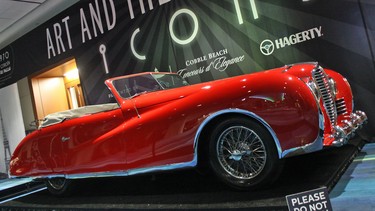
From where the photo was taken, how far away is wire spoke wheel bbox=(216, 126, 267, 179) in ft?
7.25

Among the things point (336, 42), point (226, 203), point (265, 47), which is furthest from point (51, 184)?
point (336, 42)

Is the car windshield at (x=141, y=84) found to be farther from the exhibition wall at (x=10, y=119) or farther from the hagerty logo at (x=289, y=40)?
the exhibition wall at (x=10, y=119)

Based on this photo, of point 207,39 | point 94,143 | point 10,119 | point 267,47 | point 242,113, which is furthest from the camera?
point 10,119

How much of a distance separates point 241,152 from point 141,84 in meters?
1.43

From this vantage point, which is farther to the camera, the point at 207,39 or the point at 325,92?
the point at 207,39

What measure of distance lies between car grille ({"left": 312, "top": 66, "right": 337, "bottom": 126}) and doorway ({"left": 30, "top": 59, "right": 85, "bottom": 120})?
676 centimetres

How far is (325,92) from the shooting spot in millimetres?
2484

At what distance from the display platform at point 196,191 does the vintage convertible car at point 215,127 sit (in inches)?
6.8

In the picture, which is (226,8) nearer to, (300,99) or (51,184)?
(300,99)

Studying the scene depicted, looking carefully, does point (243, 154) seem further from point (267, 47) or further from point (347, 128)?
point (267, 47)

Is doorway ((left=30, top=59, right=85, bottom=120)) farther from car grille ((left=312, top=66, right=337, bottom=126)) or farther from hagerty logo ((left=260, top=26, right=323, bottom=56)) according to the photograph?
Answer: car grille ((left=312, top=66, right=337, bottom=126))

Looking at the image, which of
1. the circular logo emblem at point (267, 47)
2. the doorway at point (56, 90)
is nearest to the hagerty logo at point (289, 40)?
the circular logo emblem at point (267, 47)

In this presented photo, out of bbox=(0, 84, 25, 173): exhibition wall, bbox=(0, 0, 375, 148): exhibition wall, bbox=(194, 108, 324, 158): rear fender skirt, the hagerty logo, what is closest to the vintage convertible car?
bbox=(194, 108, 324, 158): rear fender skirt

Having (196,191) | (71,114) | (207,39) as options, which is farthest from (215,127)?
(207,39)
